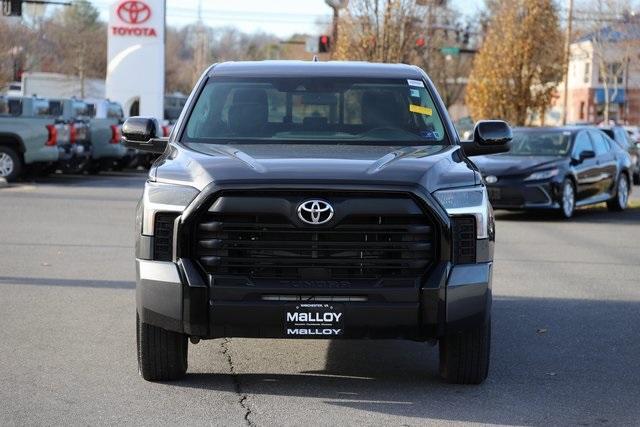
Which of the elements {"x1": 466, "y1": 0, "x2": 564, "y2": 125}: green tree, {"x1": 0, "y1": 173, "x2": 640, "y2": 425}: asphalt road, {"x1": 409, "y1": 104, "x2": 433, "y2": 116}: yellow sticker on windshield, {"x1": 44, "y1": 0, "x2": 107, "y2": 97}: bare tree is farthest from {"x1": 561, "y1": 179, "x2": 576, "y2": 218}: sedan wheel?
{"x1": 44, "y1": 0, "x2": 107, "y2": 97}: bare tree

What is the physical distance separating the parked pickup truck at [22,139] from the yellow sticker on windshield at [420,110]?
17.9 m

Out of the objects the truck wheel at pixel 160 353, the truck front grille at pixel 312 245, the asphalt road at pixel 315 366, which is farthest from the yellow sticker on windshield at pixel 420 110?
the truck wheel at pixel 160 353

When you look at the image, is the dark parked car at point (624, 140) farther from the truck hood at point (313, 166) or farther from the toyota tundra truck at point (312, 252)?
the toyota tundra truck at point (312, 252)

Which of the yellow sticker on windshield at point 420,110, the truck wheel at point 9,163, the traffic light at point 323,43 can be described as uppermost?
the traffic light at point 323,43

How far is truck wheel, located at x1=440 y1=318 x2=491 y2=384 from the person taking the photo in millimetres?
6680

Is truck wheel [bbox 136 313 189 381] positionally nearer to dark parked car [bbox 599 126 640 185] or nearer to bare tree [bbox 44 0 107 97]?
dark parked car [bbox 599 126 640 185]

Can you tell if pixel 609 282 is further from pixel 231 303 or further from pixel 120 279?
pixel 231 303

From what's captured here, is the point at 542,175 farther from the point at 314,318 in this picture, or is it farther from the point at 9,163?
the point at 314,318

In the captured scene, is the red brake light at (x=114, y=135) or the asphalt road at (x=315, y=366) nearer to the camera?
the asphalt road at (x=315, y=366)

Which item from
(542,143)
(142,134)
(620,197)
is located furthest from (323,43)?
(142,134)

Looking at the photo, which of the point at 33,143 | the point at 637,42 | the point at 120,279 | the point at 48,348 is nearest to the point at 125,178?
the point at 33,143

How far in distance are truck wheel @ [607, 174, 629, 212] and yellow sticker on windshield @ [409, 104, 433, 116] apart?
44.4ft

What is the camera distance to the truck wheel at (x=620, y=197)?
68.7 ft

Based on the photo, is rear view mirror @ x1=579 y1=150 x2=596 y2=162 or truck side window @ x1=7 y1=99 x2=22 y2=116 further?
truck side window @ x1=7 y1=99 x2=22 y2=116
